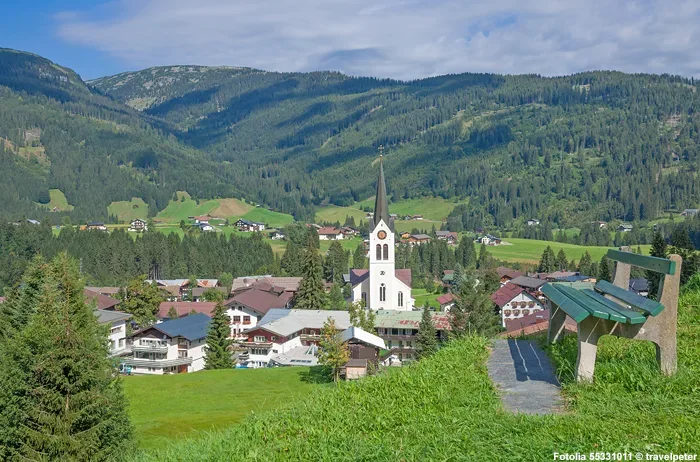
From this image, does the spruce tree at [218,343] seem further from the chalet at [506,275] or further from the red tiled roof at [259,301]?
the chalet at [506,275]

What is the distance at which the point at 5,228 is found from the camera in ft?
367

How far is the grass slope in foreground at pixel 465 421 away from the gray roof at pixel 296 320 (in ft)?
154

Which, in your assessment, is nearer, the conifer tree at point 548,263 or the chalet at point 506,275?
the chalet at point 506,275

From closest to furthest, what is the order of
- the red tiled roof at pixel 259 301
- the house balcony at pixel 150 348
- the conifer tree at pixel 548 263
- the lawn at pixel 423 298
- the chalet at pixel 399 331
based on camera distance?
the house balcony at pixel 150 348
the chalet at pixel 399 331
the red tiled roof at pixel 259 301
the lawn at pixel 423 298
the conifer tree at pixel 548 263

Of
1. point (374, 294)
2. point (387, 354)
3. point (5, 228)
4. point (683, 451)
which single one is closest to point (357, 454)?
point (683, 451)

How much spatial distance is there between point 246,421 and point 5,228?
387ft

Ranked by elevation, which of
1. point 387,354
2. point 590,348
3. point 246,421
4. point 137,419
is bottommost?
point 387,354

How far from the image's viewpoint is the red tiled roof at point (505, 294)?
7606 centimetres

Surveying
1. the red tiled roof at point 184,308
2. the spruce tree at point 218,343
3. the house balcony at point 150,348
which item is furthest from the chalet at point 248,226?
the spruce tree at point 218,343

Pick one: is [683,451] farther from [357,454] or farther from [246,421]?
[246,421]

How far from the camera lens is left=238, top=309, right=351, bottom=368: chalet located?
5606 centimetres

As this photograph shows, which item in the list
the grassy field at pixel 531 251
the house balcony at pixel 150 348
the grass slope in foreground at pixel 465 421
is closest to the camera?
the grass slope in foreground at pixel 465 421

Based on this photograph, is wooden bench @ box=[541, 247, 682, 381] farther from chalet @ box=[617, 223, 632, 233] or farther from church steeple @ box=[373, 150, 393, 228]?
chalet @ box=[617, 223, 632, 233]

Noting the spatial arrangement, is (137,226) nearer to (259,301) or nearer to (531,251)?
(531,251)
